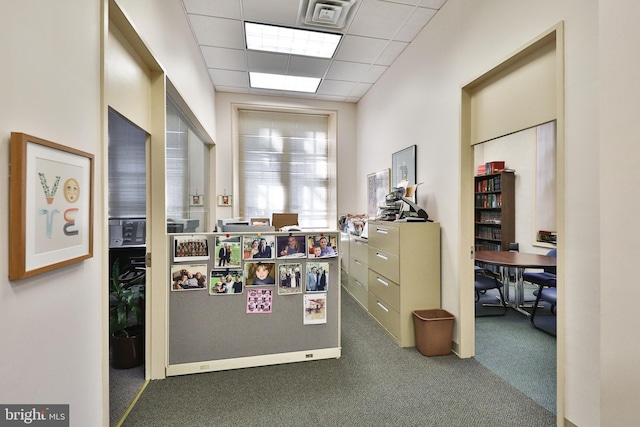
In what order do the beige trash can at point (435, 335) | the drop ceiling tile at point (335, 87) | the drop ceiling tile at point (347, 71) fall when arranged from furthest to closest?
the drop ceiling tile at point (335, 87)
the drop ceiling tile at point (347, 71)
the beige trash can at point (435, 335)

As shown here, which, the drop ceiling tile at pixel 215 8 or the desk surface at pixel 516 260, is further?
the desk surface at pixel 516 260

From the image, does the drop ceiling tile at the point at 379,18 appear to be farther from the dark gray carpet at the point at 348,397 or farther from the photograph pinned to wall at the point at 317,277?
the dark gray carpet at the point at 348,397

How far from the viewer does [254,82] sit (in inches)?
167

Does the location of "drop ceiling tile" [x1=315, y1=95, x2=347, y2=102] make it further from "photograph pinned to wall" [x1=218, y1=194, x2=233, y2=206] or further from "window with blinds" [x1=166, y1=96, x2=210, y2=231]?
"photograph pinned to wall" [x1=218, y1=194, x2=233, y2=206]

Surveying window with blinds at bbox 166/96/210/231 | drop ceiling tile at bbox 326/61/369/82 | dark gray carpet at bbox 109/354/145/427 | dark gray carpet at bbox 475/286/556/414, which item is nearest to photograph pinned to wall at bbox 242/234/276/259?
window with blinds at bbox 166/96/210/231

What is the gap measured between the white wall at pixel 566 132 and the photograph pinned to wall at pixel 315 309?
117 centimetres

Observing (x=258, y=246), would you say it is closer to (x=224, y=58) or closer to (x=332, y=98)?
(x=224, y=58)

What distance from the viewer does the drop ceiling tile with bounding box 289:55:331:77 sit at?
142 inches

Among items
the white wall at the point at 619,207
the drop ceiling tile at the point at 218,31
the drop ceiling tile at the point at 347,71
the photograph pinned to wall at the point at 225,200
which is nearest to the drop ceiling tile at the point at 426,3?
the drop ceiling tile at the point at 347,71

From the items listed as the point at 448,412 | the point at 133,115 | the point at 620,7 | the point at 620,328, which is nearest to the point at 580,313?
the point at 620,328

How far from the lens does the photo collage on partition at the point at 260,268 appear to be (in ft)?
7.06

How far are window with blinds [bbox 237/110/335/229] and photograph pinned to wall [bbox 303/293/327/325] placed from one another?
2.66m

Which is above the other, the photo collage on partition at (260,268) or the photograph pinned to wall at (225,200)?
the photograph pinned to wall at (225,200)

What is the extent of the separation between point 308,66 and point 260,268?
9.24ft
